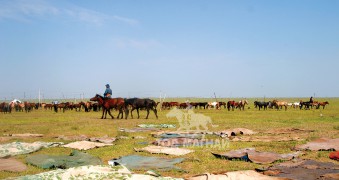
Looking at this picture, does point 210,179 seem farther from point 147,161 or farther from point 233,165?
point 147,161

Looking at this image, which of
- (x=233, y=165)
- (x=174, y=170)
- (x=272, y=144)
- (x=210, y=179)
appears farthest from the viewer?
(x=272, y=144)

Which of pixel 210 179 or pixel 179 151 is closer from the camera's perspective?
pixel 210 179

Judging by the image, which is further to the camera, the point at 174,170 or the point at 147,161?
the point at 147,161

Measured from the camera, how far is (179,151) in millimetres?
10148

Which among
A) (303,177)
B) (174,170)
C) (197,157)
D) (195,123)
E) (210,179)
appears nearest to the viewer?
(210,179)

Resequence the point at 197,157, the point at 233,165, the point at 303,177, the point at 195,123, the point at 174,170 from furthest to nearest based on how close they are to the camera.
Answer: the point at 195,123, the point at 197,157, the point at 233,165, the point at 174,170, the point at 303,177

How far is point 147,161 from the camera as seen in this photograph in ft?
28.8

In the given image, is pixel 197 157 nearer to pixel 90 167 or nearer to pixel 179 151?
pixel 179 151

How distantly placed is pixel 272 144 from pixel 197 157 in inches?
143

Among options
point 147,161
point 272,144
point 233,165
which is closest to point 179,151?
point 147,161

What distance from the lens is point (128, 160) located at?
878cm

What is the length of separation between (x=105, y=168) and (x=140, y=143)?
5.79 metres

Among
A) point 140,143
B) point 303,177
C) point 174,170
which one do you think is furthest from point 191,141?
point 303,177

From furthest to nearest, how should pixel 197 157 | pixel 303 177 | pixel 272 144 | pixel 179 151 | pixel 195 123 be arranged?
pixel 195 123 → pixel 272 144 → pixel 179 151 → pixel 197 157 → pixel 303 177
